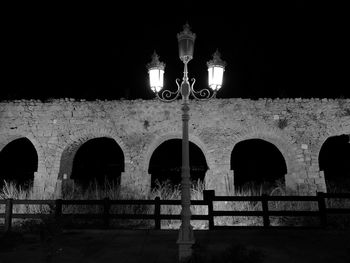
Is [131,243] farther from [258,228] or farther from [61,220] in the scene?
[258,228]

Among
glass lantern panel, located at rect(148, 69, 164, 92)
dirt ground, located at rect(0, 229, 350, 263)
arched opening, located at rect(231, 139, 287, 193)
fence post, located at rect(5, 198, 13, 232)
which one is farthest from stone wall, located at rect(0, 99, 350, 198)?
arched opening, located at rect(231, 139, 287, 193)

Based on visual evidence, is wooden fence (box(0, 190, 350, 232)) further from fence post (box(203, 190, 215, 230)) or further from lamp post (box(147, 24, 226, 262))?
lamp post (box(147, 24, 226, 262))

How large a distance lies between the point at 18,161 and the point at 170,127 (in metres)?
12.3

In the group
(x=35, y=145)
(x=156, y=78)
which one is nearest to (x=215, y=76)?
(x=156, y=78)

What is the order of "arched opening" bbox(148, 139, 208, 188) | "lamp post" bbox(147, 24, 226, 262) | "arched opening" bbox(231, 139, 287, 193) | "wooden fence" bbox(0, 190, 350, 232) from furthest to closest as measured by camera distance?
"arched opening" bbox(231, 139, 287, 193) < "arched opening" bbox(148, 139, 208, 188) < "wooden fence" bbox(0, 190, 350, 232) < "lamp post" bbox(147, 24, 226, 262)

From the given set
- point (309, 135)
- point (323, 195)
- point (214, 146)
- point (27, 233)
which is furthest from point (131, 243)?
point (309, 135)

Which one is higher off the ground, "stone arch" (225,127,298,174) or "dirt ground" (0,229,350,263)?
"stone arch" (225,127,298,174)

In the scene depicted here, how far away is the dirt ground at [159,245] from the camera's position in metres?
6.39

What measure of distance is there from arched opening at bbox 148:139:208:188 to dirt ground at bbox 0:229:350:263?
10.8m

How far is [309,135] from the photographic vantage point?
12.9m

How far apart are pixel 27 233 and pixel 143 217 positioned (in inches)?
111

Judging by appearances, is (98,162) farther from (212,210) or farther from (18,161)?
(212,210)

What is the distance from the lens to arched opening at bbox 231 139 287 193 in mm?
20141

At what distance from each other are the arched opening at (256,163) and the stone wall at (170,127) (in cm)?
702
